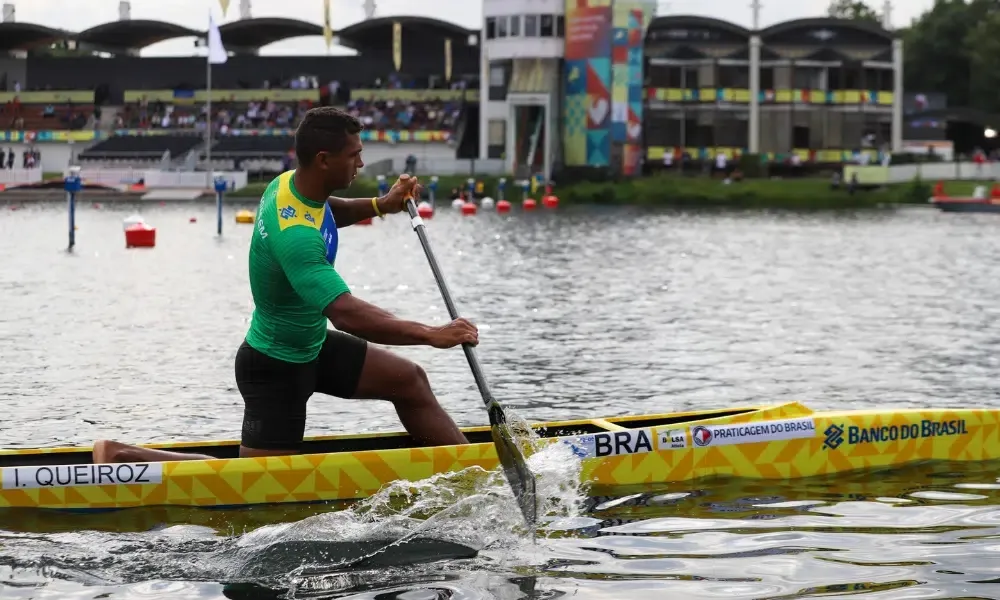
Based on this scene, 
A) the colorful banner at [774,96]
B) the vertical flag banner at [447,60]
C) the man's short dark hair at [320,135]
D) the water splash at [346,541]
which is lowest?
the water splash at [346,541]

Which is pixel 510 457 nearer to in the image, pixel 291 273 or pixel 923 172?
pixel 291 273

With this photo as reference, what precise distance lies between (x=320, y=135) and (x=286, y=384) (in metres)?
1.48

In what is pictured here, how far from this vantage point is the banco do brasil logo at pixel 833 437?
1068cm

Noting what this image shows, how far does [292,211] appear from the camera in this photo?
837 centimetres

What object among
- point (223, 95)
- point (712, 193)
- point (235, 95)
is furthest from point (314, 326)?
point (235, 95)

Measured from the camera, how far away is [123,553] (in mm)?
8688

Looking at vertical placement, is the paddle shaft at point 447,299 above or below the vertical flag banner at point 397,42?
below

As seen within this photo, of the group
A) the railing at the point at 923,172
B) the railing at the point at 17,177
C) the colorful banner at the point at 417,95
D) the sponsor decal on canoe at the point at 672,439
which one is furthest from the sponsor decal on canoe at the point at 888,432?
the colorful banner at the point at 417,95

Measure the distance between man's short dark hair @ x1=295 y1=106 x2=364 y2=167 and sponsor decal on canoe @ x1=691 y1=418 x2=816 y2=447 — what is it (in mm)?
3436

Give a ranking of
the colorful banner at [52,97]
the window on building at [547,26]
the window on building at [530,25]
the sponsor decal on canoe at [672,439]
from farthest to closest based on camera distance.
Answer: the colorful banner at [52,97]
the window on building at [547,26]
the window on building at [530,25]
the sponsor decal on canoe at [672,439]

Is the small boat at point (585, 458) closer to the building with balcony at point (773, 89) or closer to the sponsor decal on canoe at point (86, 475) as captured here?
the sponsor decal on canoe at point (86, 475)

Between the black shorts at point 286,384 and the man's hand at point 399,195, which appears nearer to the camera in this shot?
the black shorts at point 286,384

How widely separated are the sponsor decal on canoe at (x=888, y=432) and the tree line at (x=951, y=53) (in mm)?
111776

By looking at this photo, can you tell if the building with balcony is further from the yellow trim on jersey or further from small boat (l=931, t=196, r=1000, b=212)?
the yellow trim on jersey
